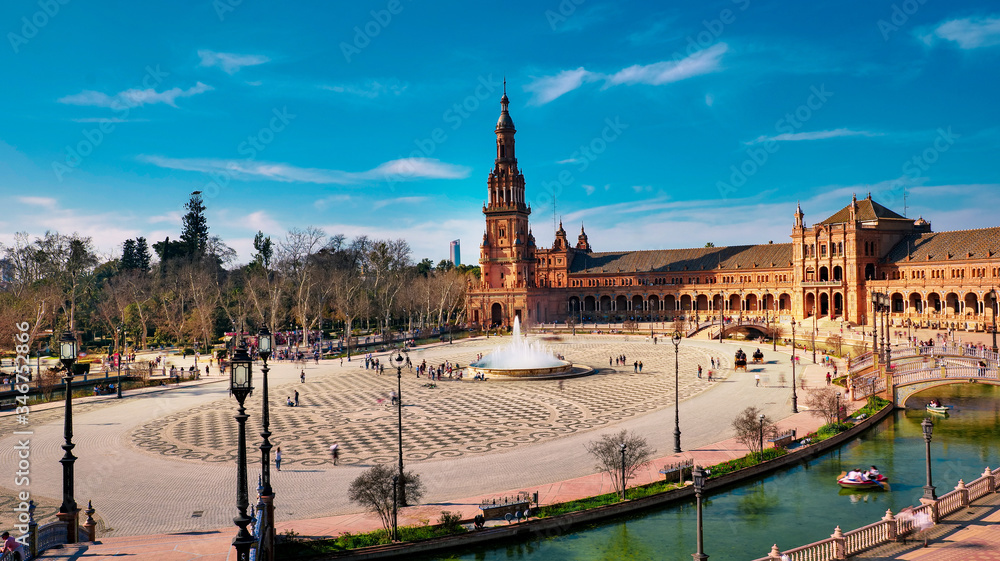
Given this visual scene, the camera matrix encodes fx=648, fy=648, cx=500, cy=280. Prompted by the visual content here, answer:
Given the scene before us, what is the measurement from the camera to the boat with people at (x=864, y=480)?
25.5 m

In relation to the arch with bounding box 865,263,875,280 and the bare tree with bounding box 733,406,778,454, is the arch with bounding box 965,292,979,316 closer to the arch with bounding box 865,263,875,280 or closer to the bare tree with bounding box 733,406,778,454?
the arch with bounding box 865,263,875,280

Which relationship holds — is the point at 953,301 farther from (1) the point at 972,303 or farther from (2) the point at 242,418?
(2) the point at 242,418

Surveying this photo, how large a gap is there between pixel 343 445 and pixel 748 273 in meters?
91.7

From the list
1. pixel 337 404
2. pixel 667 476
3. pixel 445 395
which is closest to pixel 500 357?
pixel 445 395

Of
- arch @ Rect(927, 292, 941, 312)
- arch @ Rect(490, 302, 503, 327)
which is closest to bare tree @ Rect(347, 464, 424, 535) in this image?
arch @ Rect(927, 292, 941, 312)

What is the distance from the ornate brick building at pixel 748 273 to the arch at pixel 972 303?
170 mm

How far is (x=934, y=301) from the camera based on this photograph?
274ft

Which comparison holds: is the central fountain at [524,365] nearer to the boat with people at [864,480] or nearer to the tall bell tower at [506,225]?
the boat with people at [864,480]

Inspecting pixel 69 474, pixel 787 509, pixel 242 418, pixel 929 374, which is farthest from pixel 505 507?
pixel 929 374

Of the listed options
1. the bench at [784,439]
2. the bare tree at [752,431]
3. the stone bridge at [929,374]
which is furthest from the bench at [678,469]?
the stone bridge at [929,374]

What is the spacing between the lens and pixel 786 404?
131ft

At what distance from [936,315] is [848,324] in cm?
971

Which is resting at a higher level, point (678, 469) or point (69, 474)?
point (69, 474)

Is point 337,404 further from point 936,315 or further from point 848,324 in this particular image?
point 936,315
